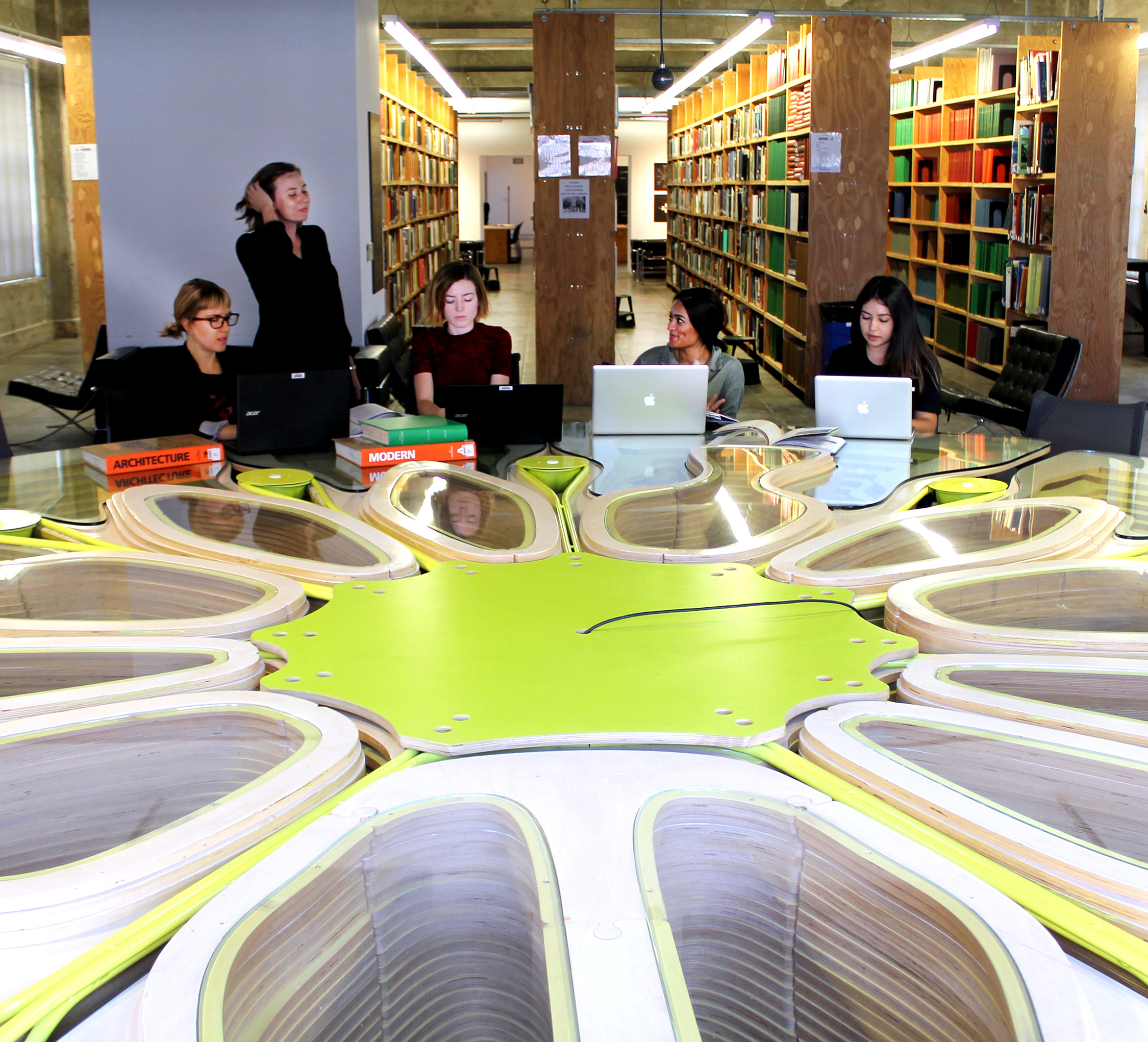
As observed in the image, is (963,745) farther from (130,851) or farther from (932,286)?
(932,286)

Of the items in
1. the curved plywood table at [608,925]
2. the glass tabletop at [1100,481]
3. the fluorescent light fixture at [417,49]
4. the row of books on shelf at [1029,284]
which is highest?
the fluorescent light fixture at [417,49]

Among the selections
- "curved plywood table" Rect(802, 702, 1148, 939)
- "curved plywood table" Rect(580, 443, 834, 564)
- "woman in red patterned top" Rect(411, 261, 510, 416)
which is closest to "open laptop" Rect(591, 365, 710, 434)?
"curved plywood table" Rect(580, 443, 834, 564)

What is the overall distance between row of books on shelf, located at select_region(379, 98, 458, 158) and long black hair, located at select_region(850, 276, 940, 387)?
4122mm

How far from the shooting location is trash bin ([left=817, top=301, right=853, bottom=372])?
7.80m

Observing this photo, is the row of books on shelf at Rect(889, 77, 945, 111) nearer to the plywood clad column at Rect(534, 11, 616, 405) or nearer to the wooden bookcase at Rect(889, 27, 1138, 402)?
the wooden bookcase at Rect(889, 27, 1138, 402)

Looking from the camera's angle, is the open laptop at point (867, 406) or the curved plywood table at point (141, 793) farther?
the open laptop at point (867, 406)

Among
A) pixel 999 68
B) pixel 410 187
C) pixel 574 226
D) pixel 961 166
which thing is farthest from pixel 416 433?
pixel 961 166

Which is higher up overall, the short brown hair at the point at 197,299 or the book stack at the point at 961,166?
→ the book stack at the point at 961,166

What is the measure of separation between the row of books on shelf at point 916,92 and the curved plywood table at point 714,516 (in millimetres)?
8603

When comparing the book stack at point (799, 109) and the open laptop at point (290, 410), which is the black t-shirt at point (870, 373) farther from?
the book stack at point (799, 109)

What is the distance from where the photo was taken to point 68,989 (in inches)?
38.4

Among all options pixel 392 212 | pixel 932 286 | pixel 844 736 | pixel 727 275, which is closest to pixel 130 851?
pixel 844 736

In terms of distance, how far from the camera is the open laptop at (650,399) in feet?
11.3

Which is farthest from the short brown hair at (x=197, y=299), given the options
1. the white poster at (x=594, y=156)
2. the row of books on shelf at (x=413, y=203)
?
the white poster at (x=594, y=156)
